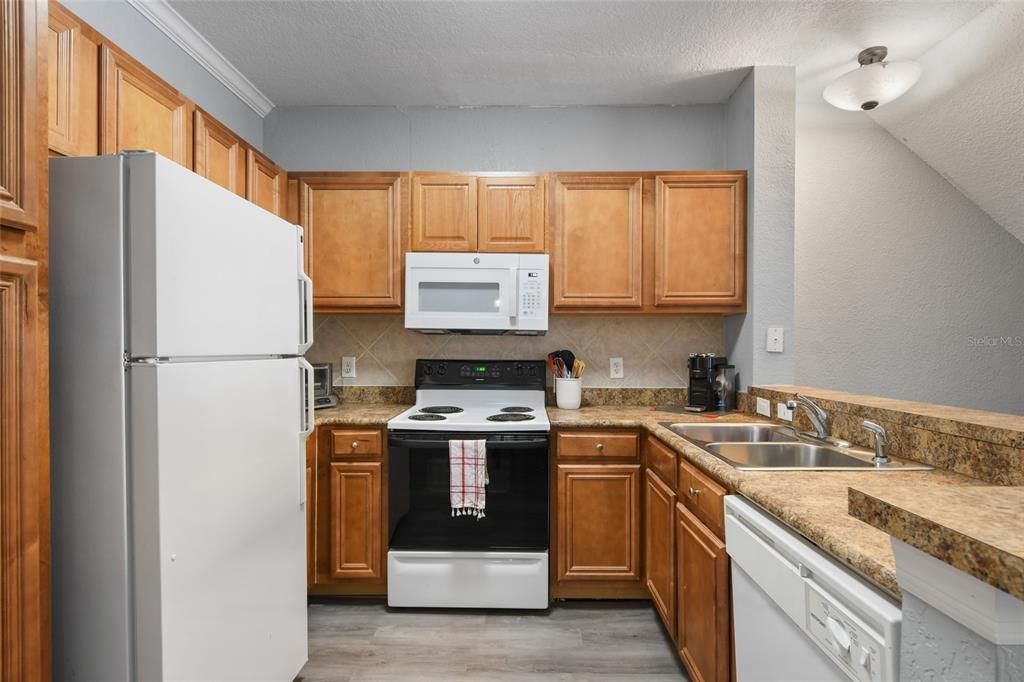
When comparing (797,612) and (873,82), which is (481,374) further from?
(873,82)

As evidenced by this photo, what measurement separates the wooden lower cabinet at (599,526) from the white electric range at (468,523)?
112 mm

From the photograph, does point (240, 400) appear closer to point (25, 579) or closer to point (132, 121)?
point (25, 579)

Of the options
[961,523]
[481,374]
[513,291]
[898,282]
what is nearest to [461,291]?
[513,291]

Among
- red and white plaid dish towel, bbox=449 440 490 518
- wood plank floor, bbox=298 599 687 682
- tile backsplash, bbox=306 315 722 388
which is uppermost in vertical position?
tile backsplash, bbox=306 315 722 388

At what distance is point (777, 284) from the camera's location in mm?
2578

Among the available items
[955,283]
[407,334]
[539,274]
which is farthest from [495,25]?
[955,283]

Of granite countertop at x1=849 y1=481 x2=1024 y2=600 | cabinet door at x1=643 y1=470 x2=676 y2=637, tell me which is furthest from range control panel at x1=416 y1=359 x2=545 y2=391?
granite countertop at x1=849 y1=481 x2=1024 y2=600

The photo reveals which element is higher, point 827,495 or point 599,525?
point 827,495

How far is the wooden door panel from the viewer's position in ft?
3.24

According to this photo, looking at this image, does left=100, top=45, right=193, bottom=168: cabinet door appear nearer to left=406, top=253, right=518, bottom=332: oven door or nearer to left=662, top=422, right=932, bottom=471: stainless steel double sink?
left=406, top=253, right=518, bottom=332: oven door

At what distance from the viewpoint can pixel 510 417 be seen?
8.43 ft

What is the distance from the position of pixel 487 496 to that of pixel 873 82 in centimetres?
254

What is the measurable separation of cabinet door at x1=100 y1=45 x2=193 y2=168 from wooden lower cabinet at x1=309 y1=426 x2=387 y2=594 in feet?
4.39

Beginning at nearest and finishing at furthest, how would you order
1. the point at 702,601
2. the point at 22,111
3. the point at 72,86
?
the point at 22,111 → the point at 72,86 → the point at 702,601
